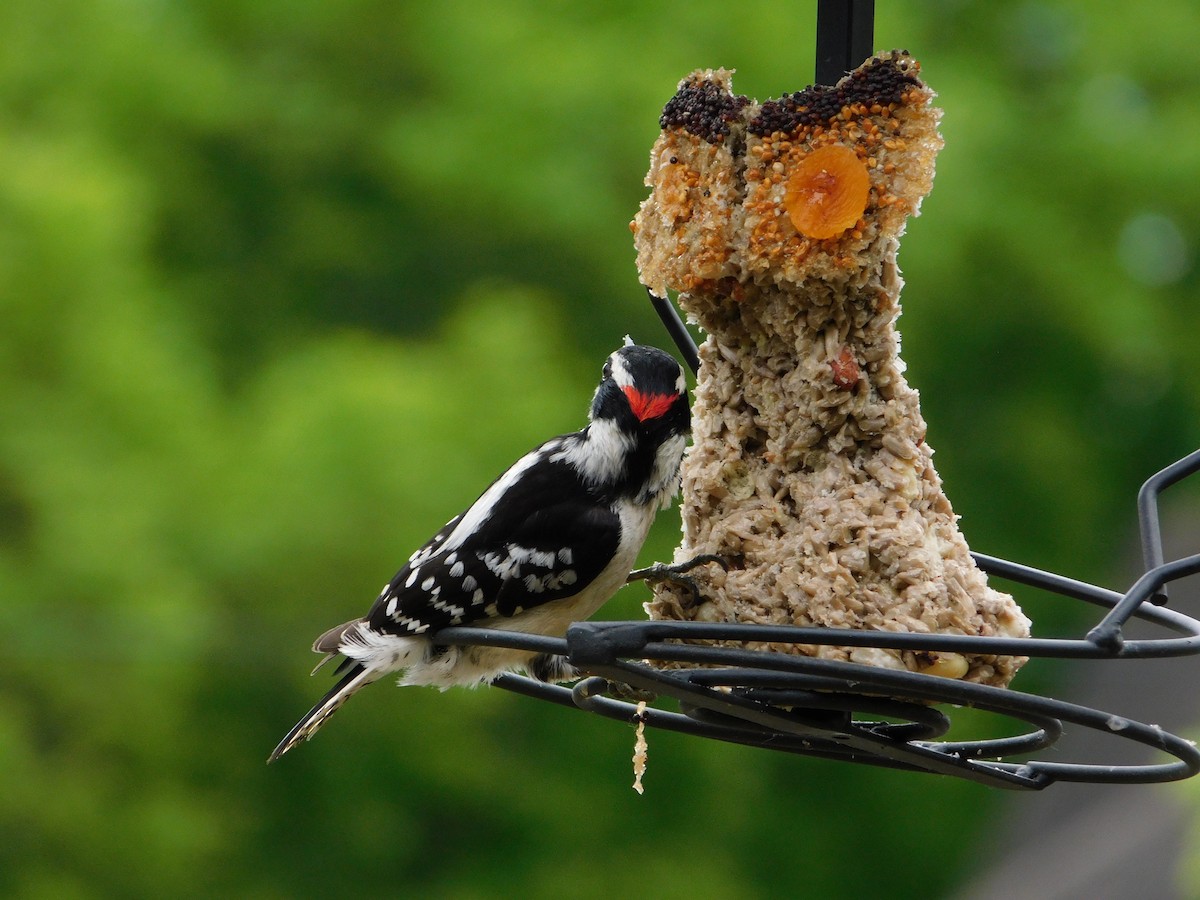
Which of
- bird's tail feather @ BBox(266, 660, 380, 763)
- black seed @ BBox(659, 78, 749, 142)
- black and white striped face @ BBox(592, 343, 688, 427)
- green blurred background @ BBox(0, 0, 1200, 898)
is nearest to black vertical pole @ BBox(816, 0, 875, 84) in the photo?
black seed @ BBox(659, 78, 749, 142)

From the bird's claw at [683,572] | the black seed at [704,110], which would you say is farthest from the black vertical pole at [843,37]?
the bird's claw at [683,572]

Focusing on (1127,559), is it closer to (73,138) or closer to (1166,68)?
(1166,68)

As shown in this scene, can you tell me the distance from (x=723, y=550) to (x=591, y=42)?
5.24 meters

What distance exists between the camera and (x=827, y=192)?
2.32 metres

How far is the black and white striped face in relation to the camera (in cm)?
260

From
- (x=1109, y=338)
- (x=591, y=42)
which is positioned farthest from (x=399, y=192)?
(x=1109, y=338)

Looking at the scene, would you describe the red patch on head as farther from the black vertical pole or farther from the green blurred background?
the green blurred background

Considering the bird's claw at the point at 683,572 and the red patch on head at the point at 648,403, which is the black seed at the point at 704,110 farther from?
the bird's claw at the point at 683,572

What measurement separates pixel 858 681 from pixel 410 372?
4926 mm

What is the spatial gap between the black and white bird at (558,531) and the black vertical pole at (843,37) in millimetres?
541

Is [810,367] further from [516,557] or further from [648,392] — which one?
[516,557]

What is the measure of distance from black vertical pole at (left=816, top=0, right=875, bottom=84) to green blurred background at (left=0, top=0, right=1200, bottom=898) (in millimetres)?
3992

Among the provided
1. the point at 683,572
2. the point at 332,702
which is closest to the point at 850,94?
the point at 683,572

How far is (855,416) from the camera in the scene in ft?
7.93
